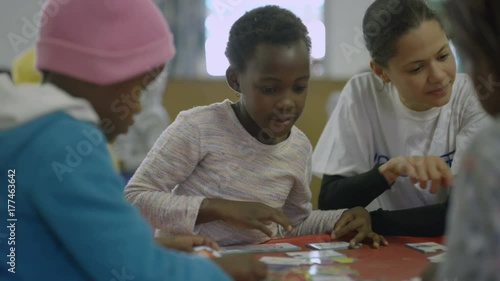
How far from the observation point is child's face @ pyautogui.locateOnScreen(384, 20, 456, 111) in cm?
151

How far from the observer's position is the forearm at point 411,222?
1.44 meters

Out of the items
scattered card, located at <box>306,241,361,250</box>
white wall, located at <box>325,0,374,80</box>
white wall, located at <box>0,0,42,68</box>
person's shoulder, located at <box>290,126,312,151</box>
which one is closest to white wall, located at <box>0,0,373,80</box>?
white wall, located at <box>325,0,374,80</box>

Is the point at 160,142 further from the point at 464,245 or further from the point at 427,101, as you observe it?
the point at 464,245

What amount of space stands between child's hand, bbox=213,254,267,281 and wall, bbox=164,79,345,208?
2478 millimetres

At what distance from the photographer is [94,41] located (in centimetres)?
90

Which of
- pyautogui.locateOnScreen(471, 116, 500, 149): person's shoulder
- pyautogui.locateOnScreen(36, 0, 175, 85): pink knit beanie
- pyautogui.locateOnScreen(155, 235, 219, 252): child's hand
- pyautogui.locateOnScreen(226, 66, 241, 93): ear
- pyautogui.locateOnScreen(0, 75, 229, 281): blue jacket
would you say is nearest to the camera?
pyautogui.locateOnScreen(471, 116, 500, 149): person's shoulder

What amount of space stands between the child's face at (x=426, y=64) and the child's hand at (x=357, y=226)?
35cm

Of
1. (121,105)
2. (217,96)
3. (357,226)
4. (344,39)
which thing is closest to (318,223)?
(357,226)

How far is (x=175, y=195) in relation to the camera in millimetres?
1331

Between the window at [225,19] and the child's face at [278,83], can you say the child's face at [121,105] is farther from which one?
the window at [225,19]

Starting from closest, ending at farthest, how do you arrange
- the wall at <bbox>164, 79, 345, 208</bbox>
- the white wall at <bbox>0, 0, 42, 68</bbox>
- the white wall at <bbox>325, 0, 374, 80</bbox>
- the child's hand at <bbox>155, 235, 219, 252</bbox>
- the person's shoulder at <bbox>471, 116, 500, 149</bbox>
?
the person's shoulder at <bbox>471, 116, 500, 149</bbox> < the child's hand at <bbox>155, 235, 219, 252</bbox> < the wall at <bbox>164, 79, 345, 208</bbox> < the white wall at <bbox>0, 0, 42, 68</bbox> < the white wall at <bbox>325, 0, 374, 80</bbox>

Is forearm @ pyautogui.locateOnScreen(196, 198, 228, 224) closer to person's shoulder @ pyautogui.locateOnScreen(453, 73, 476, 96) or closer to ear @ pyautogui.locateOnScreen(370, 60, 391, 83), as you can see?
ear @ pyautogui.locateOnScreen(370, 60, 391, 83)

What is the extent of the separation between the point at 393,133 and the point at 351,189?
0.74ft

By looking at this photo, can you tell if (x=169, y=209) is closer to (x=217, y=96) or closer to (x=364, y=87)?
(x=364, y=87)
